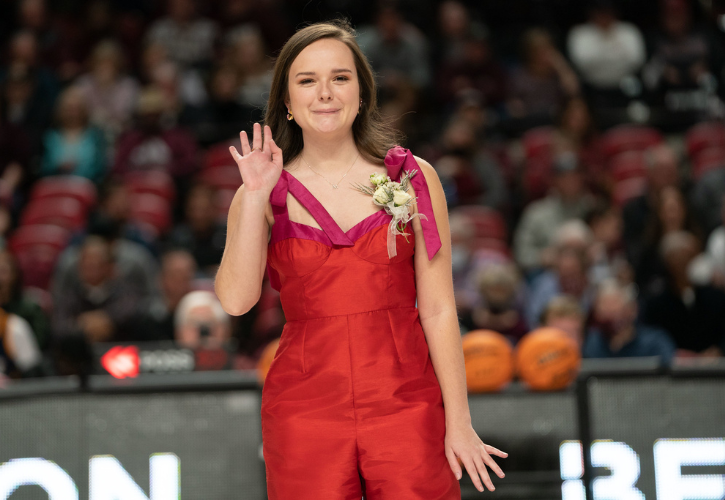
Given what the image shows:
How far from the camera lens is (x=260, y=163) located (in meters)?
2.46

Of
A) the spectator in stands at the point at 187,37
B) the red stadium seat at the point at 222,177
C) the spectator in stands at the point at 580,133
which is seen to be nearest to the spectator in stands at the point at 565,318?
the spectator in stands at the point at 580,133

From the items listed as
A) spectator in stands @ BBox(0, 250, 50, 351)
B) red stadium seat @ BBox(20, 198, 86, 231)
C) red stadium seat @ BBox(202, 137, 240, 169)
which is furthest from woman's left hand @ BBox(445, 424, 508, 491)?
red stadium seat @ BBox(202, 137, 240, 169)

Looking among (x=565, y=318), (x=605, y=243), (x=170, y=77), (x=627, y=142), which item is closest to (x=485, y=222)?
(x=605, y=243)

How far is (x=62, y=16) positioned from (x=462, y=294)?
20.4 feet

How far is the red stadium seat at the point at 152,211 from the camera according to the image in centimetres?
816

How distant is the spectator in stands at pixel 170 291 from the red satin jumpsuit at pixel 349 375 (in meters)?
4.05

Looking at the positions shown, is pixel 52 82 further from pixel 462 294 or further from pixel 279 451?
pixel 279 451

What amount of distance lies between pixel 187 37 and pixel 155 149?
5.66 feet

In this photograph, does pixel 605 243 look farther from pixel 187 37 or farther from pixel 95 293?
pixel 187 37

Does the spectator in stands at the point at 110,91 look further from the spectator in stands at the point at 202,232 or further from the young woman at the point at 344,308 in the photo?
the young woman at the point at 344,308

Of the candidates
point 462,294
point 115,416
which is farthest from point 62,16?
point 115,416

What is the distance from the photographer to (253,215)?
242 cm

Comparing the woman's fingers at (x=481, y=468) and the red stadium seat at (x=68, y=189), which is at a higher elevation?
the red stadium seat at (x=68, y=189)

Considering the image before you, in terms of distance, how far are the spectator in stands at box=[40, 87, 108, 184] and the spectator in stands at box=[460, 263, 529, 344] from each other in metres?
4.19
